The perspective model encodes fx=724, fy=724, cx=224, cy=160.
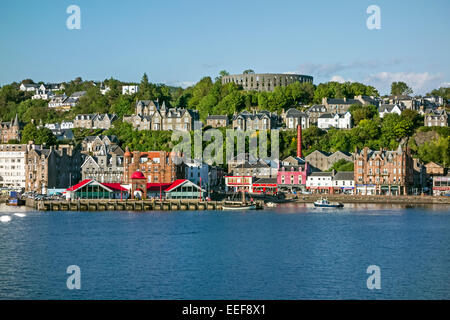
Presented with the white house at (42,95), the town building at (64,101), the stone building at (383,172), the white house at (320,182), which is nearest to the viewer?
the stone building at (383,172)

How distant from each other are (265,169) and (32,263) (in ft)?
182

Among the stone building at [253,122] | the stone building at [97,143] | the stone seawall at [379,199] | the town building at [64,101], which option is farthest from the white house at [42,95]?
the stone seawall at [379,199]

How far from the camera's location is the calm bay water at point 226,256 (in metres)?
33.5

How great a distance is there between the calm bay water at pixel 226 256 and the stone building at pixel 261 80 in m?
66.6

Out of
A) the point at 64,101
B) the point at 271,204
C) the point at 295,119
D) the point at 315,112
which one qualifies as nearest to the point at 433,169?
the point at 295,119

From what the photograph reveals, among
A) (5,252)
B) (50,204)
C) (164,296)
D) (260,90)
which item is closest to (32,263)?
(5,252)

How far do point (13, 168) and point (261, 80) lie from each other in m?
51.1

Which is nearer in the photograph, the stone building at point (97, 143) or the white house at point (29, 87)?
the stone building at point (97, 143)

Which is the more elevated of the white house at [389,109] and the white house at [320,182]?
the white house at [389,109]

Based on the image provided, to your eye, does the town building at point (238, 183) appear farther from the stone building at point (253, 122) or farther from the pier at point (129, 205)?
Answer: the pier at point (129, 205)

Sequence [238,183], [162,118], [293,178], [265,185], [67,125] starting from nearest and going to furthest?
[293,178], [265,185], [238,183], [162,118], [67,125]

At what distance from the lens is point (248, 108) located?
118 metres

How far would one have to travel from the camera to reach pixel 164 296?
32281 mm

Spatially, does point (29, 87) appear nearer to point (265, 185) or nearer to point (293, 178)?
point (265, 185)
